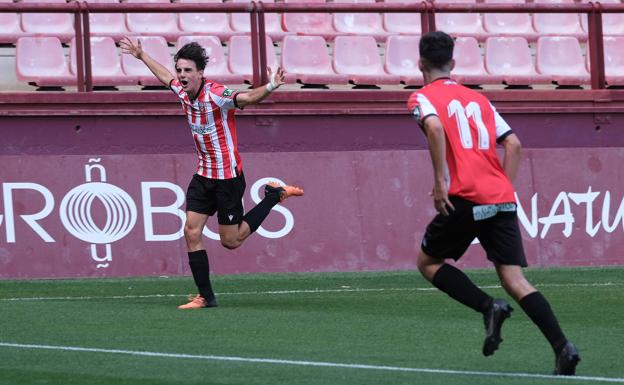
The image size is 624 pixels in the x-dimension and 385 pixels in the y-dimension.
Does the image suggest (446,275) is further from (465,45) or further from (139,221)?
(465,45)

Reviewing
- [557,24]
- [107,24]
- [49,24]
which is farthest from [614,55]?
[49,24]

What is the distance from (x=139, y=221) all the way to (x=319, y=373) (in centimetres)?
751

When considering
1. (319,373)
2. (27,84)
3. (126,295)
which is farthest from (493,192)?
(27,84)

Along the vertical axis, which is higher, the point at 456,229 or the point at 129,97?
the point at 129,97

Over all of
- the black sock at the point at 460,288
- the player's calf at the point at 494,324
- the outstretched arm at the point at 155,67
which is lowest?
the player's calf at the point at 494,324

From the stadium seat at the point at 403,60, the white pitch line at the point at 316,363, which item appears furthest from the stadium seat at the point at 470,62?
the white pitch line at the point at 316,363

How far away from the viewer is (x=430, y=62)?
7.82 meters

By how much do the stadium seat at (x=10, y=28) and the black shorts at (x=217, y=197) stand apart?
5.87 meters

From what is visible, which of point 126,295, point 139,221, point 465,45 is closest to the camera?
point 126,295

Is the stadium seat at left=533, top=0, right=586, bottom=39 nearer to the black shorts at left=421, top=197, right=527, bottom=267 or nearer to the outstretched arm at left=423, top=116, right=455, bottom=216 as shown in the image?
the black shorts at left=421, top=197, right=527, bottom=267

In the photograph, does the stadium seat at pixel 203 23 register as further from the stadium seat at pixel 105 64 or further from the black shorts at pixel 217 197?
the black shorts at pixel 217 197

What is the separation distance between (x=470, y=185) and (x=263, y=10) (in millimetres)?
8874

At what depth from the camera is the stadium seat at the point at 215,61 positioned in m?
16.9

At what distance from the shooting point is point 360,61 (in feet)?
57.4
